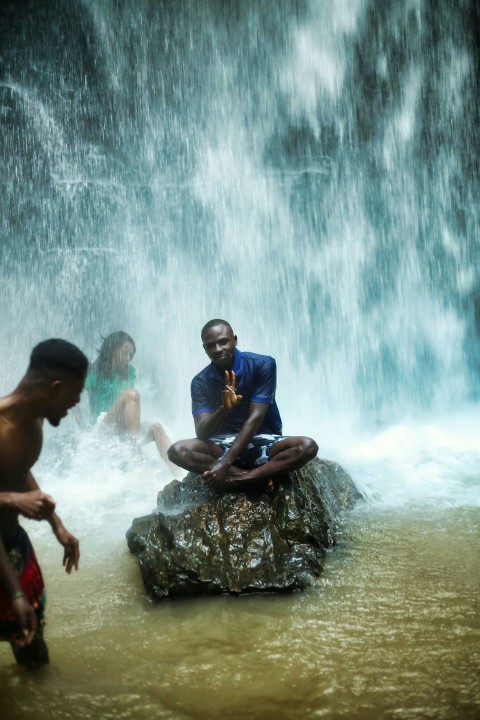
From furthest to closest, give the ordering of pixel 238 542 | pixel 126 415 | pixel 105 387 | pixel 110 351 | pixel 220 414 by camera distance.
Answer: pixel 105 387, pixel 110 351, pixel 126 415, pixel 220 414, pixel 238 542

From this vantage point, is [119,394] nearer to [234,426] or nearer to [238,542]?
[234,426]

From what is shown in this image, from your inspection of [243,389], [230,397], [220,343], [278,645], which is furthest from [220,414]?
[278,645]

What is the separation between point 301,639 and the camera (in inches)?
96.5

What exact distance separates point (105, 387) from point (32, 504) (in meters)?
5.14

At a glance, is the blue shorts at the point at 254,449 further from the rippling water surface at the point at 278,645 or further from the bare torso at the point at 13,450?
the bare torso at the point at 13,450

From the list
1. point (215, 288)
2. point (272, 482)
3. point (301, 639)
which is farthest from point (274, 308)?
point (301, 639)

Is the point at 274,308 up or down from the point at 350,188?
down

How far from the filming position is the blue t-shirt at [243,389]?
3.95 meters

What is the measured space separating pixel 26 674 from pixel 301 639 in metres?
1.27

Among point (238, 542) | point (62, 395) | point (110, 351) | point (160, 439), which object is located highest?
point (110, 351)

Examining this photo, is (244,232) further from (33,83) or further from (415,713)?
(415,713)

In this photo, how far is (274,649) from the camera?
236 centimetres

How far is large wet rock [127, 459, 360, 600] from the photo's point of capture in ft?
10.3

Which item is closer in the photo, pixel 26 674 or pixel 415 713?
pixel 415 713
